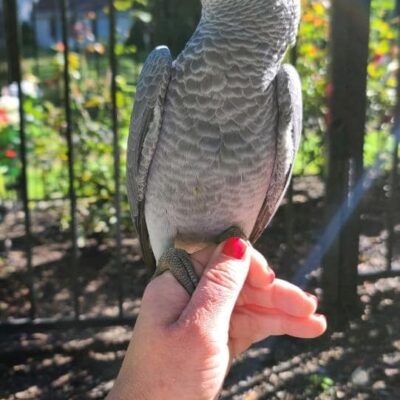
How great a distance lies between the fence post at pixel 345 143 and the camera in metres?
2.59

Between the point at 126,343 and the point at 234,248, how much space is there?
1.64 meters

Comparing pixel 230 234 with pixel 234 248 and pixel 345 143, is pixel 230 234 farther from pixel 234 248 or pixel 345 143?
pixel 345 143

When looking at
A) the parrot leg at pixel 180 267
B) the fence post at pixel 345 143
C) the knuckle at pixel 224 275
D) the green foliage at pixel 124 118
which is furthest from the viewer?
the green foliage at pixel 124 118

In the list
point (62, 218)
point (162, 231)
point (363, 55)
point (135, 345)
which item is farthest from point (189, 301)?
point (62, 218)

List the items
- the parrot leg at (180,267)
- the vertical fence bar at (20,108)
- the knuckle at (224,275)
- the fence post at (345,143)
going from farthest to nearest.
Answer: the vertical fence bar at (20,108) → the fence post at (345,143) → the parrot leg at (180,267) → the knuckle at (224,275)

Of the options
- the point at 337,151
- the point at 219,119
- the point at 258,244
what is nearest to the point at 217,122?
the point at 219,119

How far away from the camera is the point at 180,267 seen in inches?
63.3

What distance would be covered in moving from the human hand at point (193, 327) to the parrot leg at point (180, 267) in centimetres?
2

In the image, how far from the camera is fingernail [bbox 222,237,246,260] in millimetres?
1534

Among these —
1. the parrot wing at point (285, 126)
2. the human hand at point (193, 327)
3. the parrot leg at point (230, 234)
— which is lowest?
the human hand at point (193, 327)

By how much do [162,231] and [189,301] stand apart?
0.45 metres

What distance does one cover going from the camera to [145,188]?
73.2 inches

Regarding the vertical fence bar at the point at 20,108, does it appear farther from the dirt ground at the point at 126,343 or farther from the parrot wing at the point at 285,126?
the parrot wing at the point at 285,126

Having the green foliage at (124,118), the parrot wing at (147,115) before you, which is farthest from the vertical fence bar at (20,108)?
the parrot wing at (147,115)
